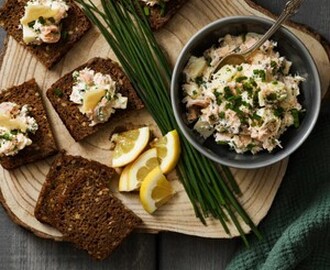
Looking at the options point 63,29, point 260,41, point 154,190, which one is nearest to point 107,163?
point 154,190

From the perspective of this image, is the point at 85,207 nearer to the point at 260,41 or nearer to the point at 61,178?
the point at 61,178

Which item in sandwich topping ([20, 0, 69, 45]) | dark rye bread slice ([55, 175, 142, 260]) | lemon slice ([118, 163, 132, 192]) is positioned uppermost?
sandwich topping ([20, 0, 69, 45])

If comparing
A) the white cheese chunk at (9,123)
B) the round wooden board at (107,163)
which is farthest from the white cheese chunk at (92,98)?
the white cheese chunk at (9,123)

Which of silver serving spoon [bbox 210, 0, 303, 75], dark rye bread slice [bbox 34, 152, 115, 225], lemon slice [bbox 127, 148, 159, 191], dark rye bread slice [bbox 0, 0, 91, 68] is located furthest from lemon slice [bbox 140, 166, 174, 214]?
dark rye bread slice [bbox 0, 0, 91, 68]

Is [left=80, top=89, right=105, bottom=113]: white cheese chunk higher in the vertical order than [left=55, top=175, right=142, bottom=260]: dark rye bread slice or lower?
higher

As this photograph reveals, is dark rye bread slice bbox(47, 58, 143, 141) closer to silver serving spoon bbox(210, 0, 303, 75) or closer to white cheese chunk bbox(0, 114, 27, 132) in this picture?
white cheese chunk bbox(0, 114, 27, 132)

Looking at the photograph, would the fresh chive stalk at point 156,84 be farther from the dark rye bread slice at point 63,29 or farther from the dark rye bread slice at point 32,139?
the dark rye bread slice at point 32,139
